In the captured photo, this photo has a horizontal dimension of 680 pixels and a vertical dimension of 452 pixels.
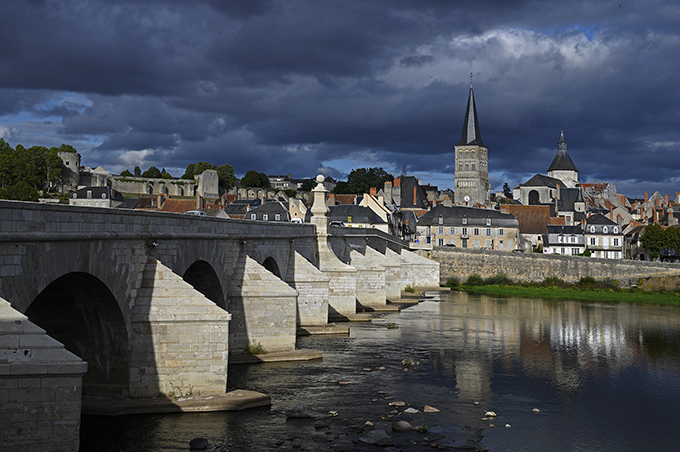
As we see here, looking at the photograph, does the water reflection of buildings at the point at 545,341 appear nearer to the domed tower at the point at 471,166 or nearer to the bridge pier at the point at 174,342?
the bridge pier at the point at 174,342

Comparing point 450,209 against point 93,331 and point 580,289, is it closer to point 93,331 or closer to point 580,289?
point 580,289

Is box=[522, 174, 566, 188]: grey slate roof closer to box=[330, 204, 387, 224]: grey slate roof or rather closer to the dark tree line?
box=[330, 204, 387, 224]: grey slate roof

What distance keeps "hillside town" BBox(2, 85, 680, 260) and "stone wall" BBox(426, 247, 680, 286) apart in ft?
10.9

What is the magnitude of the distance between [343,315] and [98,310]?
810 inches

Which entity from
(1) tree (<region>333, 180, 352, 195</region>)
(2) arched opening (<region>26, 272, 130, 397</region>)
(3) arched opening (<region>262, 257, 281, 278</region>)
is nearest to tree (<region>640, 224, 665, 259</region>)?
(1) tree (<region>333, 180, 352, 195</region>)

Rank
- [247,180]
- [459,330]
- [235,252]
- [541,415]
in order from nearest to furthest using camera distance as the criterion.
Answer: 1. [541,415]
2. [235,252]
3. [459,330]
4. [247,180]

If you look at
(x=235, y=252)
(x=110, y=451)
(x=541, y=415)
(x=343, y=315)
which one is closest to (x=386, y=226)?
(x=343, y=315)

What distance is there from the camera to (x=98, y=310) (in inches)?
590

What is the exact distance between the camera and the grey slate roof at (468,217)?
77750 millimetres

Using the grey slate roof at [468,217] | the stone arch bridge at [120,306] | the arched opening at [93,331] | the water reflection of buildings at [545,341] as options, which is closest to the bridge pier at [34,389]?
the stone arch bridge at [120,306]

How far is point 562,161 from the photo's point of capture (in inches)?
5684

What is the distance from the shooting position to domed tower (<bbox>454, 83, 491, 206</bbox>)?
121375mm

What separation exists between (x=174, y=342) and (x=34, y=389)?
5.96 meters

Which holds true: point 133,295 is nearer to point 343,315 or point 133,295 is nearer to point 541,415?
point 541,415
